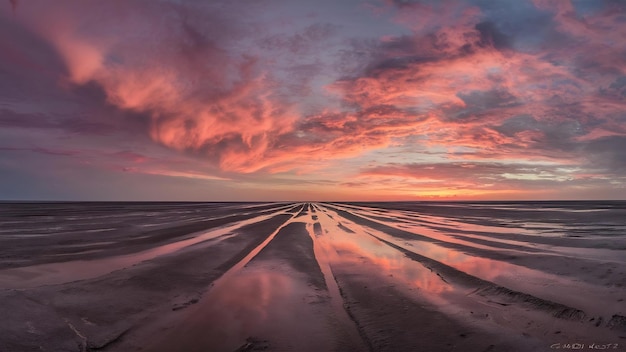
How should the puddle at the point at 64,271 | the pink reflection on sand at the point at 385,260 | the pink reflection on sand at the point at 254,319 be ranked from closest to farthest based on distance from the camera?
the pink reflection on sand at the point at 254,319 < the pink reflection on sand at the point at 385,260 < the puddle at the point at 64,271

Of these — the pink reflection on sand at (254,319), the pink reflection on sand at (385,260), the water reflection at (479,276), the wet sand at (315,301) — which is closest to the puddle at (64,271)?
the wet sand at (315,301)

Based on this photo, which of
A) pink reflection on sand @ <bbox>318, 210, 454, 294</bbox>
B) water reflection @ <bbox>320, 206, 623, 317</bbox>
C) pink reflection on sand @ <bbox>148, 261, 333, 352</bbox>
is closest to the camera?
pink reflection on sand @ <bbox>148, 261, 333, 352</bbox>

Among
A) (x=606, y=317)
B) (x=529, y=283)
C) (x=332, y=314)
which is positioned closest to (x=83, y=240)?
(x=332, y=314)

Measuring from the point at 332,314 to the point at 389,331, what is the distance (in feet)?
4.82

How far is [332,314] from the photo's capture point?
285 inches

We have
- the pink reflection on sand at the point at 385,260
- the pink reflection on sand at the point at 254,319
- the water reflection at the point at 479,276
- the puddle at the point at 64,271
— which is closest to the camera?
the pink reflection on sand at the point at 254,319

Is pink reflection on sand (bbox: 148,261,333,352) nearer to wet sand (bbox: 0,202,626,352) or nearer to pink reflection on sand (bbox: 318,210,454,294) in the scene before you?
wet sand (bbox: 0,202,626,352)

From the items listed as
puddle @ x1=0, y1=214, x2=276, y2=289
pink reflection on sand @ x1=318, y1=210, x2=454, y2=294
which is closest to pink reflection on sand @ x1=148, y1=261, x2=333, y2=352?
pink reflection on sand @ x1=318, y1=210, x2=454, y2=294

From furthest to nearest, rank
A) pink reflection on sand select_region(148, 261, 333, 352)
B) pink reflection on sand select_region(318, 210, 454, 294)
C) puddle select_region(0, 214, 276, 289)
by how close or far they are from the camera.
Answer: puddle select_region(0, 214, 276, 289)
pink reflection on sand select_region(318, 210, 454, 294)
pink reflection on sand select_region(148, 261, 333, 352)

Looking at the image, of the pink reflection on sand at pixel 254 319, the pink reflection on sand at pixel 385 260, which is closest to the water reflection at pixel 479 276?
the pink reflection on sand at pixel 385 260

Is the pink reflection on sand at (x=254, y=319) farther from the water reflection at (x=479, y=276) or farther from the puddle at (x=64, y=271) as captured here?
the puddle at (x=64, y=271)

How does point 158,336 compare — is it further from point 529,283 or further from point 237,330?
point 529,283

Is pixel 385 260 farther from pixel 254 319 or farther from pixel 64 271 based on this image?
pixel 64 271

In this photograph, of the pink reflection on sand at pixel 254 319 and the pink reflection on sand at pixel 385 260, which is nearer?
the pink reflection on sand at pixel 254 319
